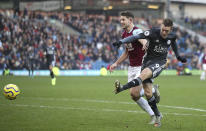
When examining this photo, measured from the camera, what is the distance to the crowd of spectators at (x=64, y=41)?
108ft

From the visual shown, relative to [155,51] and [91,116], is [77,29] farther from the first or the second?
[155,51]

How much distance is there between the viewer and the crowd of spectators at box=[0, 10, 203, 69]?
3300cm

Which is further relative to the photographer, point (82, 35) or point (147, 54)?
point (82, 35)

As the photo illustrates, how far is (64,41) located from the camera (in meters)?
37.0

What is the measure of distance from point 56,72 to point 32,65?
2631mm

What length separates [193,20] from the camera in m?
53.7

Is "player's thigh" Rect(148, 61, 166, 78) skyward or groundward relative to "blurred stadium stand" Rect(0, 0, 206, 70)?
skyward

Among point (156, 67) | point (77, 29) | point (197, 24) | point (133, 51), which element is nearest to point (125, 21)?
point (133, 51)

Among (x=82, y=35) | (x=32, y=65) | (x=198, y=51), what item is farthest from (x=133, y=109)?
(x=198, y=51)

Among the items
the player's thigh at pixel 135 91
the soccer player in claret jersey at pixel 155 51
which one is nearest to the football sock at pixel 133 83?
the soccer player in claret jersey at pixel 155 51

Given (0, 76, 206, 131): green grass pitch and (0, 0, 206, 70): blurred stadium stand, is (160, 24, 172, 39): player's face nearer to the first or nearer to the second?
(0, 76, 206, 131): green grass pitch

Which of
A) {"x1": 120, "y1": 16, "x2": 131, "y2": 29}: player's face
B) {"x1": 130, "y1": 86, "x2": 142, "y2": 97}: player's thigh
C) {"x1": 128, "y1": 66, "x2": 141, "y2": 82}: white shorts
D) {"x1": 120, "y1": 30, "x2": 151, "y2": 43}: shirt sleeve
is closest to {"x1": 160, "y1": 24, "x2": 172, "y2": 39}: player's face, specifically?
{"x1": 120, "y1": 30, "x2": 151, "y2": 43}: shirt sleeve

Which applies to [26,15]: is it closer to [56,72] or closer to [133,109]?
[56,72]

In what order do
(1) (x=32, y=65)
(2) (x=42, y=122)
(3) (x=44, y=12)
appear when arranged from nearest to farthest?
(2) (x=42, y=122) → (1) (x=32, y=65) → (3) (x=44, y=12)
